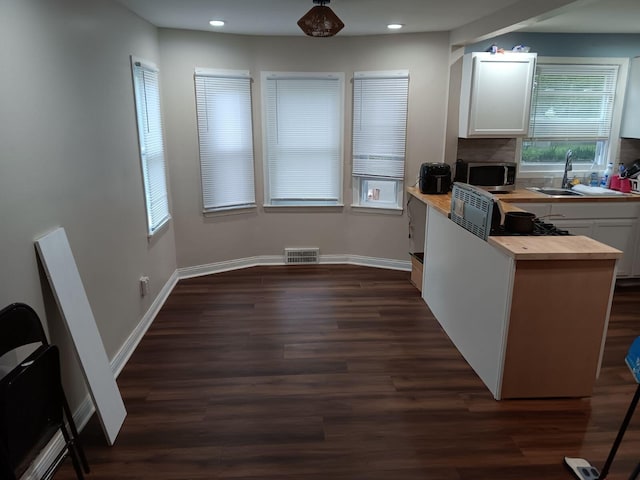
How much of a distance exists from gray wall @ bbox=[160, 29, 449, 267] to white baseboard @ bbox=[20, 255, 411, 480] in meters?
0.08

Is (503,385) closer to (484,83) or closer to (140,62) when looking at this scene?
(484,83)

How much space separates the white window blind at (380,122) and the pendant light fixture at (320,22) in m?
1.80

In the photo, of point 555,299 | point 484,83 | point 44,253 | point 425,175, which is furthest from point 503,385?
point 484,83

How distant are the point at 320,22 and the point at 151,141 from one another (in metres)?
1.89

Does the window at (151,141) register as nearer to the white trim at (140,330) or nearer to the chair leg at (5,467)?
the white trim at (140,330)

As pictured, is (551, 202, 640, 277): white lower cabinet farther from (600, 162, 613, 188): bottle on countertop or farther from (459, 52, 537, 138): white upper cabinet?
(459, 52, 537, 138): white upper cabinet

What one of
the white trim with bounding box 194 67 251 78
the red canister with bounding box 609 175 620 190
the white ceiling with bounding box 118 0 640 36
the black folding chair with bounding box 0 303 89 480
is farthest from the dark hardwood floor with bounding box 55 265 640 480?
the white ceiling with bounding box 118 0 640 36

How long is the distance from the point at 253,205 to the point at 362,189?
1.23 m

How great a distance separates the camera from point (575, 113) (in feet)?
16.6

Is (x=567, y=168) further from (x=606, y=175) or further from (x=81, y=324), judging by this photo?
(x=81, y=324)

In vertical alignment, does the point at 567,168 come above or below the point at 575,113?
below

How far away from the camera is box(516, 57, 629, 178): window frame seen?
4895 mm

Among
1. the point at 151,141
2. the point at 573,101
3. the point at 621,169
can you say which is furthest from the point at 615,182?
the point at 151,141

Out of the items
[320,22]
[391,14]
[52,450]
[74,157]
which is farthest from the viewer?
[391,14]
